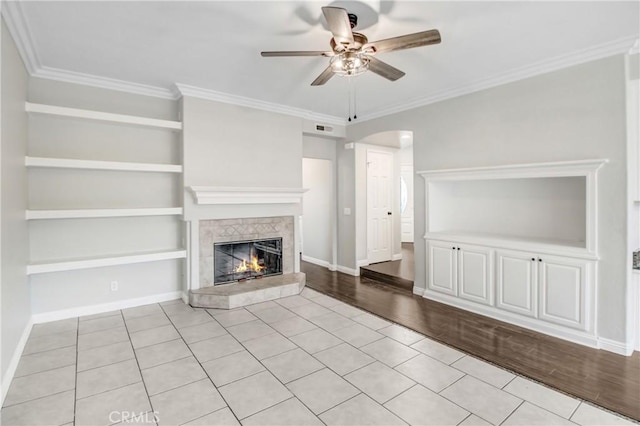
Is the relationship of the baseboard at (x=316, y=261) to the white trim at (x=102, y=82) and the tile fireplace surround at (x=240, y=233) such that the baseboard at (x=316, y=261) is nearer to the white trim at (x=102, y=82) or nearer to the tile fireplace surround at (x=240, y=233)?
the tile fireplace surround at (x=240, y=233)

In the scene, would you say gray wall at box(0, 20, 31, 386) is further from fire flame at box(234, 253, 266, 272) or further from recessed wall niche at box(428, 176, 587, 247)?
recessed wall niche at box(428, 176, 587, 247)

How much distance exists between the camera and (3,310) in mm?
2496

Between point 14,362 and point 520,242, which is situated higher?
point 520,242

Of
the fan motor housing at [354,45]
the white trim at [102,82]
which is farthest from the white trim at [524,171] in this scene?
the white trim at [102,82]

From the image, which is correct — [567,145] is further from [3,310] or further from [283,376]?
[3,310]

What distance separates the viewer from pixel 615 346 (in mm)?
3062

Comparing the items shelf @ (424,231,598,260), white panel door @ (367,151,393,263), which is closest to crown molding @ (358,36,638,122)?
white panel door @ (367,151,393,263)

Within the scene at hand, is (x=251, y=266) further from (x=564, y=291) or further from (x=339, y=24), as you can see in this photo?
(x=564, y=291)

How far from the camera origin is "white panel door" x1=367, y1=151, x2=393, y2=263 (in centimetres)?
633

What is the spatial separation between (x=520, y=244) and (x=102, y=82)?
207 inches

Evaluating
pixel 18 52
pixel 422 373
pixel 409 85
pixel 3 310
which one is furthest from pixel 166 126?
pixel 422 373

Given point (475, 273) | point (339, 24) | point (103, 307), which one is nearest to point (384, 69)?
point (339, 24)

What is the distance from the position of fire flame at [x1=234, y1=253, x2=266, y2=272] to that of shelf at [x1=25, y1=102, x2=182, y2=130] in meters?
2.13

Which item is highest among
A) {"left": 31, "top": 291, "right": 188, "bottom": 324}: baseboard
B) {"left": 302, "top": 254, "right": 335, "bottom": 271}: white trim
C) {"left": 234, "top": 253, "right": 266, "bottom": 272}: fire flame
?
{"left": 234, "top": 253, "right": 266, "bottom": 272}: fire flame
